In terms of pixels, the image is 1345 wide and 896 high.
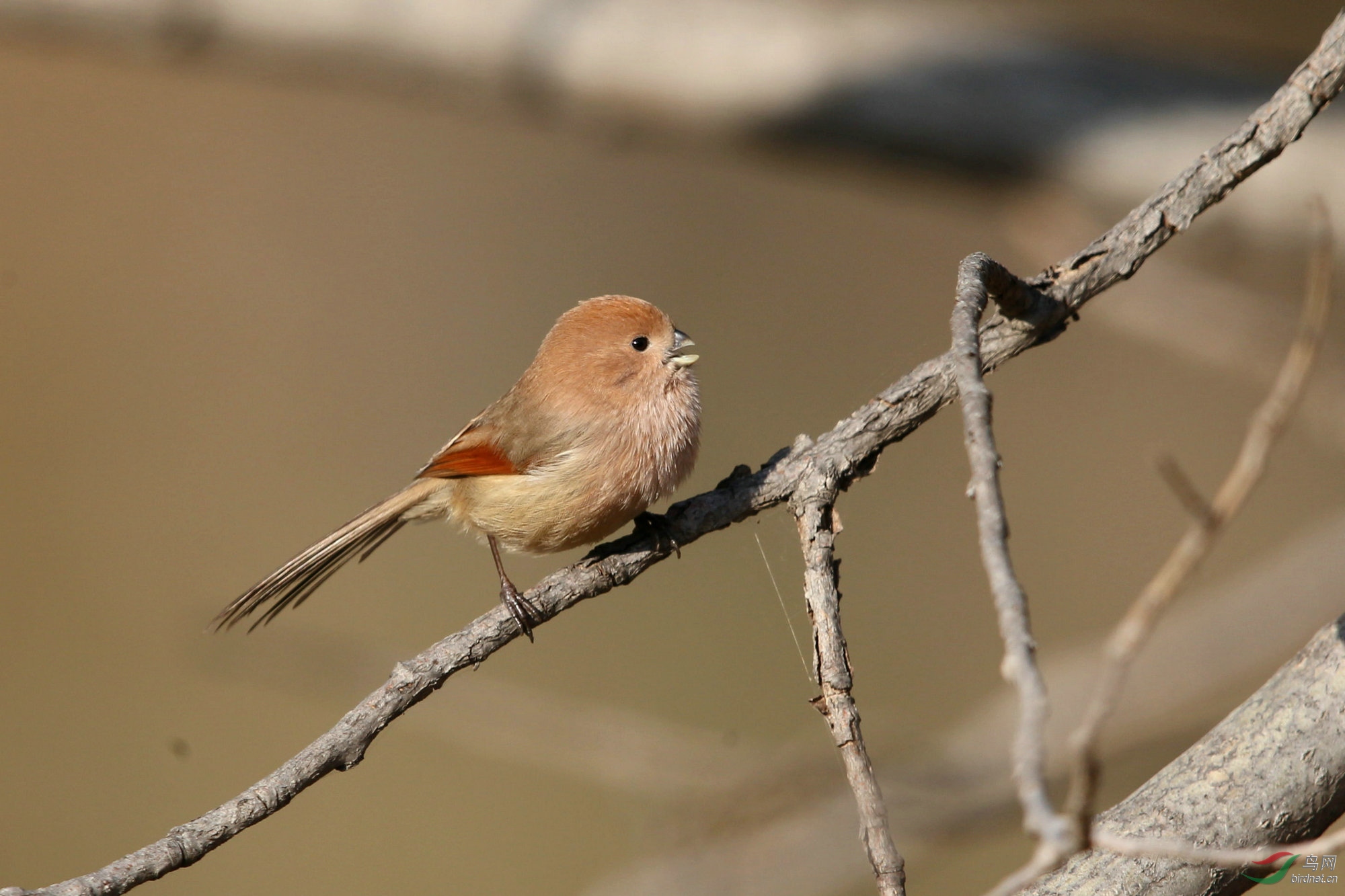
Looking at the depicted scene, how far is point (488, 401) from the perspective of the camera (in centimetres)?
805

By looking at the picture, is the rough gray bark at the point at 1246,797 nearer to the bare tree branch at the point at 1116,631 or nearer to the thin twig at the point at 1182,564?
the bare tree branch at the point at 1116,631

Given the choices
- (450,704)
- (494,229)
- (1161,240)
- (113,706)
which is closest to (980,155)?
(1161,240)

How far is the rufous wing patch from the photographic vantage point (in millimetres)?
3484

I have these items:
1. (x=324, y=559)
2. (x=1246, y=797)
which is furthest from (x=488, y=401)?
(x=1246, y=797)

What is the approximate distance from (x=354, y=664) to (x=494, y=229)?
5.53 metres

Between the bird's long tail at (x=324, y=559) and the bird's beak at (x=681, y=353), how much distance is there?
0.88 meters

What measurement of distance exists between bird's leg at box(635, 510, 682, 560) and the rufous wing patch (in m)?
0.67

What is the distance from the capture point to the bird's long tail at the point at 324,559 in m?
3.29

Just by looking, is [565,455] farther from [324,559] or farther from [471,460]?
[324,559]

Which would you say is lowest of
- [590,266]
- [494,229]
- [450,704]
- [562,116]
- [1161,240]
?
[1161,240]

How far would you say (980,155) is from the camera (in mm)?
4492

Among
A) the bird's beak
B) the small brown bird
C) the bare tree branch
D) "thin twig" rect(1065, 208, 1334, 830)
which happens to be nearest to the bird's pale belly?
the small brown bird

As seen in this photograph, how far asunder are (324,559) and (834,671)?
213cm

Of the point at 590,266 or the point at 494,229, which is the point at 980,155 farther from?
the point at 494,229
